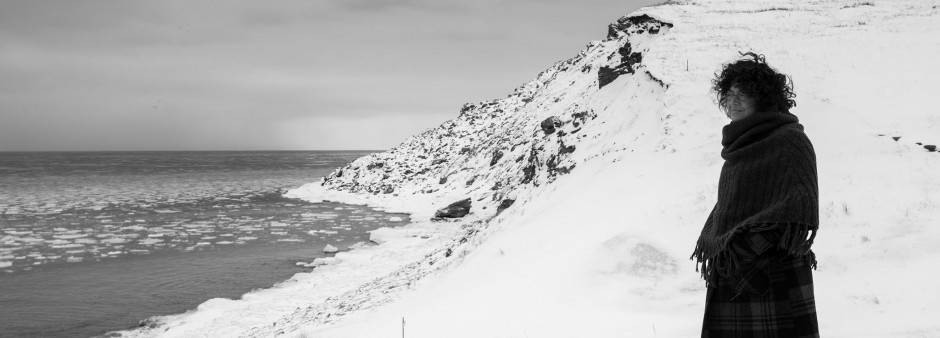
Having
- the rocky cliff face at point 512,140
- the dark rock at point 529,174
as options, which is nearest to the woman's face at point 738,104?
the rocky cliff face at point 512,140

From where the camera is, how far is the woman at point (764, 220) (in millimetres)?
2562

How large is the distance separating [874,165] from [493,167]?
24.0 metres

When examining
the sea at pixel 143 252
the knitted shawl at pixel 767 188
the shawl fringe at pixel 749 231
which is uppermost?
the knitted shawl at pixel 767 188

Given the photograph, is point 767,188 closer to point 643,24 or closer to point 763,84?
point 763,84

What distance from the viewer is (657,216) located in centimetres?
1023

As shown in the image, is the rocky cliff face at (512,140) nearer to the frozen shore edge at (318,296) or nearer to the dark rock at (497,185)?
the dark rock at (497,185)

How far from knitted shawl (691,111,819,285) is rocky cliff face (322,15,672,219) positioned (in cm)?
1516

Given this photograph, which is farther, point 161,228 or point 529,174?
point 161,228

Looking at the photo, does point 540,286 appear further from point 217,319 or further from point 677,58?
point 677,58

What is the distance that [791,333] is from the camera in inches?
104

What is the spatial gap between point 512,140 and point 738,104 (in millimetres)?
33117

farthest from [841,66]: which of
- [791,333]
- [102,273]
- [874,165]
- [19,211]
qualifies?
[19,211]

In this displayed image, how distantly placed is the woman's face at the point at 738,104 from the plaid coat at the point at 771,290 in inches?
25.1

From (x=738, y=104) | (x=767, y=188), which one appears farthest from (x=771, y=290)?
(x=738, y=104)
